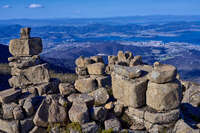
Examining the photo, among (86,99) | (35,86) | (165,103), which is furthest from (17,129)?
(165,103)

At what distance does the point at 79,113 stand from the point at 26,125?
2872 millimetres

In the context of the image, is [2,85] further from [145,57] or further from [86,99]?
[145,57]

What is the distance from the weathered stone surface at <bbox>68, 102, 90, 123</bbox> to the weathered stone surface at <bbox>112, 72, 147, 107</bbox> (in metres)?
2.10

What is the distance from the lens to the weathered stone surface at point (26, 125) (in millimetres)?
10971

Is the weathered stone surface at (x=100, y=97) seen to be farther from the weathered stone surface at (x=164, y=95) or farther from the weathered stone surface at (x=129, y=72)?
the weathered stone surface at (x=164, y=95)

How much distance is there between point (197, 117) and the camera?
12055 mm

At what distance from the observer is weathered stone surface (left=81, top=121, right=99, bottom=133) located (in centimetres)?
1006

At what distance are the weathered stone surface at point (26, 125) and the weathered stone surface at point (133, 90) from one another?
4.79m

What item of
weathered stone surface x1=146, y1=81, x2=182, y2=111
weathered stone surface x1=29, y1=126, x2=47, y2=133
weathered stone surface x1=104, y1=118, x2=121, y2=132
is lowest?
weathered stone surface x1=29, y1=126, x2=47, y2=133

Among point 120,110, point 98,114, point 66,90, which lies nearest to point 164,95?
point 120,110

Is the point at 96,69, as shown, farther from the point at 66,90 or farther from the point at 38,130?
the point at 38,130

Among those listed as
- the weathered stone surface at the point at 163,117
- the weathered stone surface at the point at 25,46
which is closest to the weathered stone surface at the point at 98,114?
the weathered stone surface at the point at 163,117

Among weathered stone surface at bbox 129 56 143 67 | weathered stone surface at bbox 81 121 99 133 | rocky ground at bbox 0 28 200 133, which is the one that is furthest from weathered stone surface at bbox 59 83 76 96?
weathered stone surface at bbox 129 56 143 67

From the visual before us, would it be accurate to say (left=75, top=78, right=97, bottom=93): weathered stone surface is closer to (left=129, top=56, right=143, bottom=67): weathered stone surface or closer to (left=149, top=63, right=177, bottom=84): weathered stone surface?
(left=129, top=56, right=143, bottom=67): weathered stone surface
